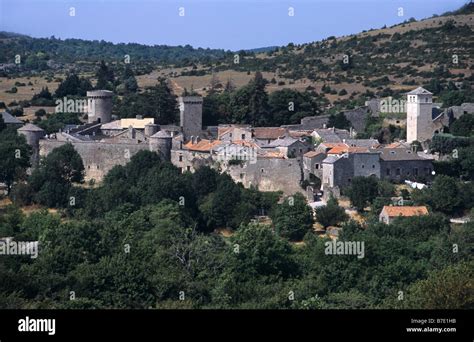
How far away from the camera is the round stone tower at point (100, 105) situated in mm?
40500

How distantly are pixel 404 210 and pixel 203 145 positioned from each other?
23.9 feet

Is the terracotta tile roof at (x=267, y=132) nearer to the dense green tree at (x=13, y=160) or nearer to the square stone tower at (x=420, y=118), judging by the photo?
the square stone tower at (x=420, y=118)

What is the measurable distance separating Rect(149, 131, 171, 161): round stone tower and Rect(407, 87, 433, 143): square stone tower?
7.67 metres

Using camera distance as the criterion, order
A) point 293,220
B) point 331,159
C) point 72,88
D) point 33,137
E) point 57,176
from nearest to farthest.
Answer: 1. point 293,220
2. point 331,159
3. point 57,176
4. point 33,137
5. point 72,88

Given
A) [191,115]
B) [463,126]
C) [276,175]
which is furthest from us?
[191,115]

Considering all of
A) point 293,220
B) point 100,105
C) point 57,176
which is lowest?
point 293,220

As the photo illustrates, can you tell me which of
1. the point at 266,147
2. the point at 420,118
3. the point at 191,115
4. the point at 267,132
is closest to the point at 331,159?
the point at 266,147

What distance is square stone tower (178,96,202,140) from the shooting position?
3800 cm

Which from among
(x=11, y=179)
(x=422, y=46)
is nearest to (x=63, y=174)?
(x=11, y=179)

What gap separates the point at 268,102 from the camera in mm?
41656

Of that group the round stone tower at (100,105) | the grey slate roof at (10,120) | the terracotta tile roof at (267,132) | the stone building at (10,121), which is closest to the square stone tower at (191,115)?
the terracotta tile roof at (267,132)

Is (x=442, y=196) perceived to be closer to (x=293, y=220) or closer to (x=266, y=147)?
(x=293, y=220)

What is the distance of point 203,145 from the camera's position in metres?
35.3
